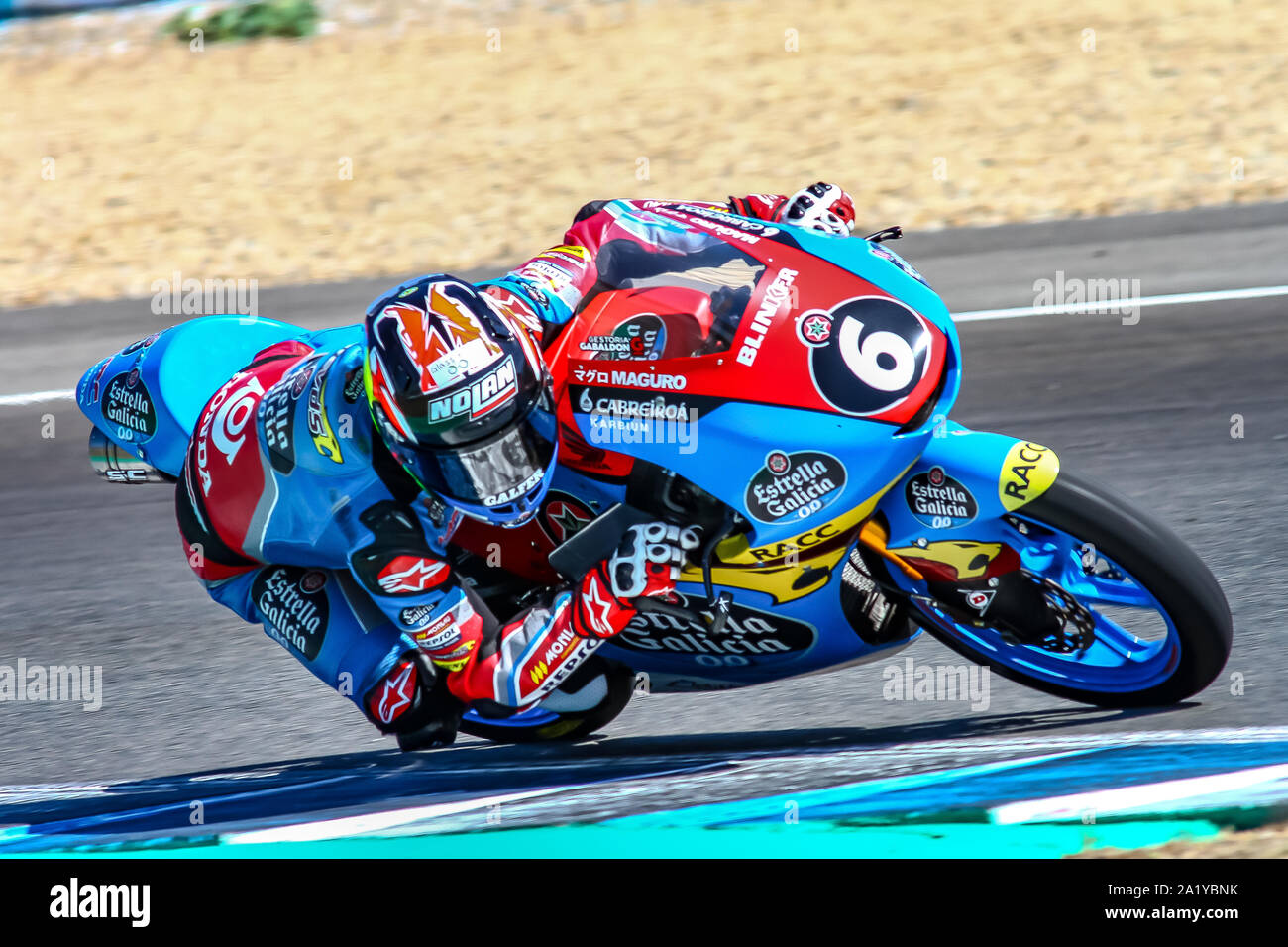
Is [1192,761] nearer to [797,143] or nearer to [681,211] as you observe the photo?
[681,211]

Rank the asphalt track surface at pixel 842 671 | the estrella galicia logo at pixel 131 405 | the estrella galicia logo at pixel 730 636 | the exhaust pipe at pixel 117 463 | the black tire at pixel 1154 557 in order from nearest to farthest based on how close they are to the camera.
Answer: the black tire at pixel 1154 557 → the estrella galicia logo at pixel 730 636 → the asphalt track surface at pixel 842 671 → the estrella galicia logo at pixel 131 405 → the exhaust pipe at pixel 117 463

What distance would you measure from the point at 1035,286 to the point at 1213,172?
7.17 ft

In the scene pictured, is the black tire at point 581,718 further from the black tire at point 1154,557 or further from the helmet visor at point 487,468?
the black tire at point 1154,557

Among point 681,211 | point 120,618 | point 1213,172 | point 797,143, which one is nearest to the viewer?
point 681,211

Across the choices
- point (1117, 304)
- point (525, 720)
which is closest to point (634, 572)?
point (525, 720)

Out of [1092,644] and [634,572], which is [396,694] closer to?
[634,572]

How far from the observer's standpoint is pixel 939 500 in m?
3.62

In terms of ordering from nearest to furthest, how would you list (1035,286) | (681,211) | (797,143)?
(681,211)
(1035,286)
(797,143)

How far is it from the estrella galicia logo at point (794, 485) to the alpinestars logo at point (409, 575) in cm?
80

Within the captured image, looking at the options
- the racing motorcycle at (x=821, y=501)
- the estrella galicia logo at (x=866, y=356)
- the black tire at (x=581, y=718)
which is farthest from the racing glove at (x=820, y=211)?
the black tire at (x=581, y=718)

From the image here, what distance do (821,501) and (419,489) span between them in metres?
0.99

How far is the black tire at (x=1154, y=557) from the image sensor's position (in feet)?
11.6

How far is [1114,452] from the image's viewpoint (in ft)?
20.2
